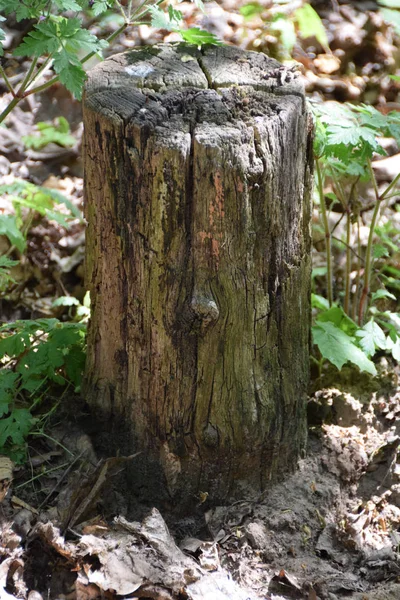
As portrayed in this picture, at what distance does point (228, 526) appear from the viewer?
252 centimetres

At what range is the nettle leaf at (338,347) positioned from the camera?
286 cm

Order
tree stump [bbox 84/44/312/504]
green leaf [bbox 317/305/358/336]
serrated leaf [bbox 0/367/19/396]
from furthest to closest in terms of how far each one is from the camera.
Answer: green leaf [bbox 317/305/358/336] → serrated leaf [bbox 0/367/19/396] → tree stump [bbox 84/44/312/504]

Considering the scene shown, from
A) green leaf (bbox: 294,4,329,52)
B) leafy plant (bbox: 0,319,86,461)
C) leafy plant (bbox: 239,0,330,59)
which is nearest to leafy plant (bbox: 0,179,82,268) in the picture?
leafy plant (bbox: 0,319,86,461)

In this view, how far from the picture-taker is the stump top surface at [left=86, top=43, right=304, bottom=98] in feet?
7.97

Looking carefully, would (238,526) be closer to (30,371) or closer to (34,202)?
(30,371)

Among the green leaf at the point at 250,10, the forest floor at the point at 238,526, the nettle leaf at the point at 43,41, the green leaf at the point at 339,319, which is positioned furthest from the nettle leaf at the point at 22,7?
the green leaf at the point at 250,10

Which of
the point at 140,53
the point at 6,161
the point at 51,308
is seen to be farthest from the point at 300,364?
the point at 6,161

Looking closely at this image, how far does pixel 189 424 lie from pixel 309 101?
151 centimetres

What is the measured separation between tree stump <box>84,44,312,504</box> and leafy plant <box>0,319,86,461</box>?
0.18 metres

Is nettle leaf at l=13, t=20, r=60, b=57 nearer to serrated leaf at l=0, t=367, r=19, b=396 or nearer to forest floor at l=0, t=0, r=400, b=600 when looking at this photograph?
serrated leaf at l=0, t=367, r=19, b=396

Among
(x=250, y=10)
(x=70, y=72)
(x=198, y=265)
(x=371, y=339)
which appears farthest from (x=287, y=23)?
(x=198, y=265)

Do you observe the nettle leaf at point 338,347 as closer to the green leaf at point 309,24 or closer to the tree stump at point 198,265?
the tree stump at point 198,265

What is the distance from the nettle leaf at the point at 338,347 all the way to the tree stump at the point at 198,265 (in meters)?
0.20

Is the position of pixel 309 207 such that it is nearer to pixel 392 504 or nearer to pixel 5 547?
pixel 392 504
